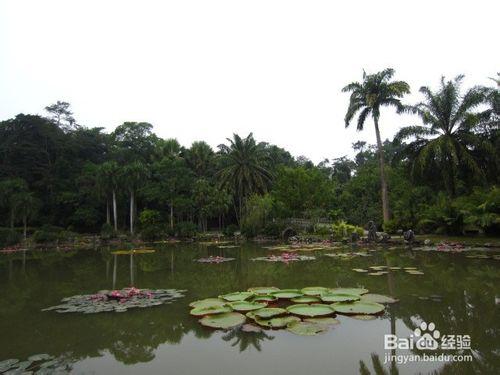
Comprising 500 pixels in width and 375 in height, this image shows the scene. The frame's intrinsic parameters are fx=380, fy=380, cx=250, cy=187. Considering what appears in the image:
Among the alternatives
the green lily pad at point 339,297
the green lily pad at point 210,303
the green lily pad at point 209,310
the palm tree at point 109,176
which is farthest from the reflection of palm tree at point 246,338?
the palm tree at point 109,176

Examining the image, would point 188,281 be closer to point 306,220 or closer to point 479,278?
point 479,278

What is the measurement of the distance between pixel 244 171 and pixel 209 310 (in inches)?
1259

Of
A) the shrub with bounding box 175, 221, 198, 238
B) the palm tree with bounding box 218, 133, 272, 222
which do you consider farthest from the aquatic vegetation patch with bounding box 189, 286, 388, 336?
the palm tree with bounding box 218, 133, 272, 222

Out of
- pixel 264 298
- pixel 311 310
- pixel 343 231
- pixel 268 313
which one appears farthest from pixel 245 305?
pixel 343 231

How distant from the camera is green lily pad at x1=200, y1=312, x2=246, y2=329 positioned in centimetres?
653

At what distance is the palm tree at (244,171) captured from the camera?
39.2m

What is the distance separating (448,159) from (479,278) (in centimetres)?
1480

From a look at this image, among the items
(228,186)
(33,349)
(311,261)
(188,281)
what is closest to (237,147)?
(228,186)

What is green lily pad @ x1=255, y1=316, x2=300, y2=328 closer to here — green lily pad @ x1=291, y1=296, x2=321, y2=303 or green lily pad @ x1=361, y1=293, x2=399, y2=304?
green lily pad @ x1=291, y1=296, x2=321, y2=303

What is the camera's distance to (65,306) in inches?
336

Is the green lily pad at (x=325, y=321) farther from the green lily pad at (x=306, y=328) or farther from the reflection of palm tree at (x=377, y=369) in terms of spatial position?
the reflection of palm tree at (x=377, y=369)

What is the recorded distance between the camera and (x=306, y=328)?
612 cm

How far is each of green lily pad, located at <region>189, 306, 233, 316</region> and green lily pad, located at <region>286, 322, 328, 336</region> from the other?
1.51m

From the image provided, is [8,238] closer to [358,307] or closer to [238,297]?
[238,297]
